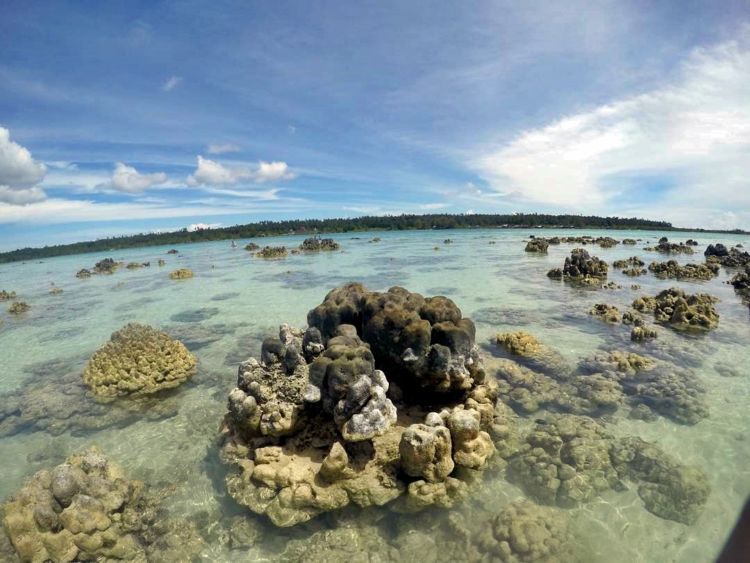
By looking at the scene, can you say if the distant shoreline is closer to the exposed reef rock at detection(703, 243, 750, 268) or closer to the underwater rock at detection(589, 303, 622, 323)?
the exposed reef rock at detection(703, 243, 750, 268)

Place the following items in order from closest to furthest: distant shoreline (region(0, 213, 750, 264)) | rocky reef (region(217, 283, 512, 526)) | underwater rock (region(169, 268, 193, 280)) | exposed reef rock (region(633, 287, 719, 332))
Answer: rocky reef (region(217, 283, 512, 526))
exposed reef rock (region(633, 287, 719, 332))
underwater rock (region(169, 268, 193, 280))
distant shoreline (region(0, 213, 750, 264))

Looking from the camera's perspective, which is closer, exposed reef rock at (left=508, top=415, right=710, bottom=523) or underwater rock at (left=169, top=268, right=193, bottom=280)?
exposed reef rock at (left=508, top=415, right=710, bottom=523)

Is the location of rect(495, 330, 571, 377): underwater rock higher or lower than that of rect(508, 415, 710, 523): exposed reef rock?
higher

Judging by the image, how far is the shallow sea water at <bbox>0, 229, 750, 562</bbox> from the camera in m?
7.19

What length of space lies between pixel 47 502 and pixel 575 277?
3345 cm

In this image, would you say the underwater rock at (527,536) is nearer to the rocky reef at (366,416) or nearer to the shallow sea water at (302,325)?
the shallow sea water at (302,325)

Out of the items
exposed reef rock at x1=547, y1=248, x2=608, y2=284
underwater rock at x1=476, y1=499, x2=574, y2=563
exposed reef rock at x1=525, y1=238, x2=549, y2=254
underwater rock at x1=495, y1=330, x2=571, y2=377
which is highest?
exposed reef rock at x1=525, y1=238, x2=549, y2=254

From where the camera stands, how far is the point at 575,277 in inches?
1256

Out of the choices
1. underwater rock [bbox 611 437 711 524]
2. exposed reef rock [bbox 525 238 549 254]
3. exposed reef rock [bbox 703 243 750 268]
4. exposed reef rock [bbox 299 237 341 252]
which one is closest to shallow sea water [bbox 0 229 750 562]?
underwater rock [bbox 611 437 711 524]

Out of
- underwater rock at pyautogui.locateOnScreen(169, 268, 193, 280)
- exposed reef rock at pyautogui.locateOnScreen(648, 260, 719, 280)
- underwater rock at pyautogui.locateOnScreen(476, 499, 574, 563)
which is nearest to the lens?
underwater rock at pyautogui.locateOnScreen(476, 499, 574, 563)

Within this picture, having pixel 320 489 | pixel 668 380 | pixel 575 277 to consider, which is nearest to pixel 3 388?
pixel 320 489

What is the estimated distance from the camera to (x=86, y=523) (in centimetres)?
696

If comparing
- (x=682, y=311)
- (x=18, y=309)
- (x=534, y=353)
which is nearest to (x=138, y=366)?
(x=534, y=353)

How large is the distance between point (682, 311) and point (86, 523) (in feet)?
74.9
